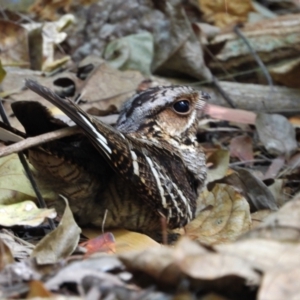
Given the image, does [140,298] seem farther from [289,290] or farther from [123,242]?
[123,242]

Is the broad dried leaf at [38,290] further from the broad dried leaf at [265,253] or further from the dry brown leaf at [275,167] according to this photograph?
the dry brown leaf at [275,167]

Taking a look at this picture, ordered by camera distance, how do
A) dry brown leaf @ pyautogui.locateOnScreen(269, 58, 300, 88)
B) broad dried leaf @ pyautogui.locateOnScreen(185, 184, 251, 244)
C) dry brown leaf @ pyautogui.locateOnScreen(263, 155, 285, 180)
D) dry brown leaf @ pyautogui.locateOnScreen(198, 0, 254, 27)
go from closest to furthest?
broad dried leaf @ pyautogui.locateOnScreen(185, 184, 251, 244)
dry brown leaf @ pyautogui.locateOnScreen(263, 155, 285, 180)
dry brown leaf @ pyautogui.locateOnScreen(269, 58, 300, 88)
dry brown leaf @ pyautogui.locateOnScreen(198, 0, 254, 27)

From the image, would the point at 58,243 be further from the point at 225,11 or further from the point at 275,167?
the point at 225,11

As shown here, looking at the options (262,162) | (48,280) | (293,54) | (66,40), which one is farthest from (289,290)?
(66,40)

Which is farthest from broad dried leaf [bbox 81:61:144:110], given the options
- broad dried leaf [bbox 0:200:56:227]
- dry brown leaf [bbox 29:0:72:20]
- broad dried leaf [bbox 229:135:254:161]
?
broad dried leaf [bbox 0:200:56:227]

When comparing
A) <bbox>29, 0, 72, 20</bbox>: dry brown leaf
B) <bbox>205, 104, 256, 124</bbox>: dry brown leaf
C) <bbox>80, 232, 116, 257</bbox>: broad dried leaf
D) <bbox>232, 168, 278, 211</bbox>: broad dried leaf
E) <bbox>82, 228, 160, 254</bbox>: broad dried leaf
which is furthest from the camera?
<bbox>29, 0, 72, 20</bbox>: dry brown leaf

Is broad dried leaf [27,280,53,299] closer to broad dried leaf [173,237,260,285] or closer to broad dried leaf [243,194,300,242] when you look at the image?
broad dried leaf [173,237,260,285]

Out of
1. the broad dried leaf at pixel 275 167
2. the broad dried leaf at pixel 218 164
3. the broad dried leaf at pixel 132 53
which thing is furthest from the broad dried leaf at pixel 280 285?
the broad dried leaf at pixel 132 53

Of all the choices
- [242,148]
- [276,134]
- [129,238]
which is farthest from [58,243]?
[276,134]
